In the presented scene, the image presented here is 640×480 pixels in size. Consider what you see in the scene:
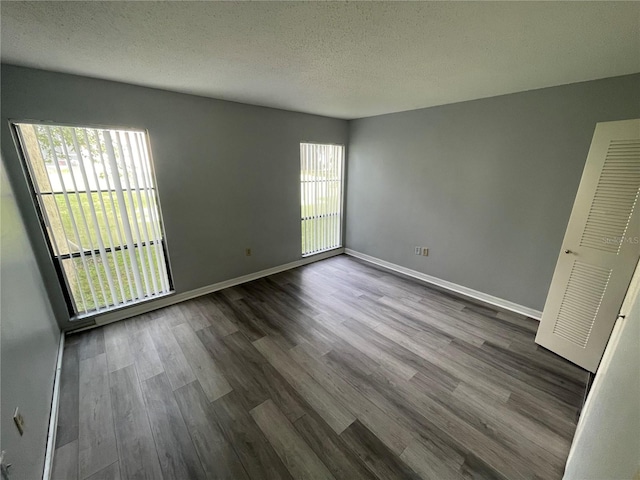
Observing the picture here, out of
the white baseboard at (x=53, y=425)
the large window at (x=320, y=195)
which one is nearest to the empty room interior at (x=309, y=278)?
the white baseboard at (x=53, y=425)

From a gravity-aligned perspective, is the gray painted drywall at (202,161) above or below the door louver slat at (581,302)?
above

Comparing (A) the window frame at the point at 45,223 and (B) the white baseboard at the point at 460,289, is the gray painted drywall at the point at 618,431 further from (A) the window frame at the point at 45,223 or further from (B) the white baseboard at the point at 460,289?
(A) the window frame at the point at 45,223

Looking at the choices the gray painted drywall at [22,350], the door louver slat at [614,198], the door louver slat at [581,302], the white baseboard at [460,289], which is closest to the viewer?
the gray painted drywall at [22,350]

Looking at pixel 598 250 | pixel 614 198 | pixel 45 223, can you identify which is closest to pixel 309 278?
pixel 45 223

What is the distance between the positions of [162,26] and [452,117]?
3.08 metres

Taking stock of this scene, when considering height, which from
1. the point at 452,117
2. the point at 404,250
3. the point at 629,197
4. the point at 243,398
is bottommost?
the point at 243,398

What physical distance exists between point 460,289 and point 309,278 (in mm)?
2162

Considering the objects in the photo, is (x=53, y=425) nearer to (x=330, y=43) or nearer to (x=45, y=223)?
(x=45, y=223)

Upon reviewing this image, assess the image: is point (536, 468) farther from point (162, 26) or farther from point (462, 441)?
point (162, 26)

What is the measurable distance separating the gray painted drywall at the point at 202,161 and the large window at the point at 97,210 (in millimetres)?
99

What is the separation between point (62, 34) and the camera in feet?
4.77

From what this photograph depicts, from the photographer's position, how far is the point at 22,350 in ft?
4.55

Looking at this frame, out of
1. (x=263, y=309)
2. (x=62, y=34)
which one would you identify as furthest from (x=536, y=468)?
(x=62, y=34)

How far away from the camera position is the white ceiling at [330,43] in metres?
1.23
